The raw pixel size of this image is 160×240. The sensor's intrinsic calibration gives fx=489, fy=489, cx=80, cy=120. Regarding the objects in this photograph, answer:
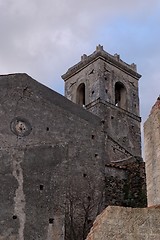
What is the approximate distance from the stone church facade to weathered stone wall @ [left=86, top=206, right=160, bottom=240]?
12071mm

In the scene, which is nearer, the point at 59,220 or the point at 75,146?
the point at 59,220

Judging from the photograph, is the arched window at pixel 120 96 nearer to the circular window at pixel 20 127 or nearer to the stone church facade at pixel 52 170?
the stone church facade at pixel 52 170

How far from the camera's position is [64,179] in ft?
61.0

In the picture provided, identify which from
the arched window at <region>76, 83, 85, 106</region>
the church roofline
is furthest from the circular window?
the church roofline

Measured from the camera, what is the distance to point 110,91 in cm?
3425

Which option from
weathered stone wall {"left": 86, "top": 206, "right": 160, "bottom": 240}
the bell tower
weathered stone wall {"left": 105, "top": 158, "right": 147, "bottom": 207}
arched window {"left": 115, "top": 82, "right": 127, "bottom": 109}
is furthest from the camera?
arched window {"left": 115, "top": 82, "right": 127, "bottom": 109}

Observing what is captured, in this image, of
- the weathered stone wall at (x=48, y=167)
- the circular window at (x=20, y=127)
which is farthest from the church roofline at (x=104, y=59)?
the circular window at (x=20, y=127)

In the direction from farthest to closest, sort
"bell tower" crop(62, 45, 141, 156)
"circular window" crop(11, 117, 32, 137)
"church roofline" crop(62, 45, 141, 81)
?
"church roofline" crop(62, 45, 141, 81) < "bell tower" crop(62, 45, 141, 156) < "circular window" crop(11, 117, 32, 137)

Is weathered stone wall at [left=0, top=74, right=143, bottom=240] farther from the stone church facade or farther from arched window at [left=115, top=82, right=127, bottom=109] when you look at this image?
Result: arched window at [left=115, top=82, right=127, bottom=109]

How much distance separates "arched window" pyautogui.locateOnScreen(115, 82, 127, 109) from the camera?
35.3m

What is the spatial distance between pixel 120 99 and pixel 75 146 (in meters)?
16.1

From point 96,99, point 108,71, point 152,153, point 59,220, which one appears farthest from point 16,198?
point 108,71

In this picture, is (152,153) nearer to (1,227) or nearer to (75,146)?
(1,227)

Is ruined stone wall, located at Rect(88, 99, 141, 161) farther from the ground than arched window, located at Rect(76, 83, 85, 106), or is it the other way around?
arched window, located at Rect(76, 83, 85, 106)
